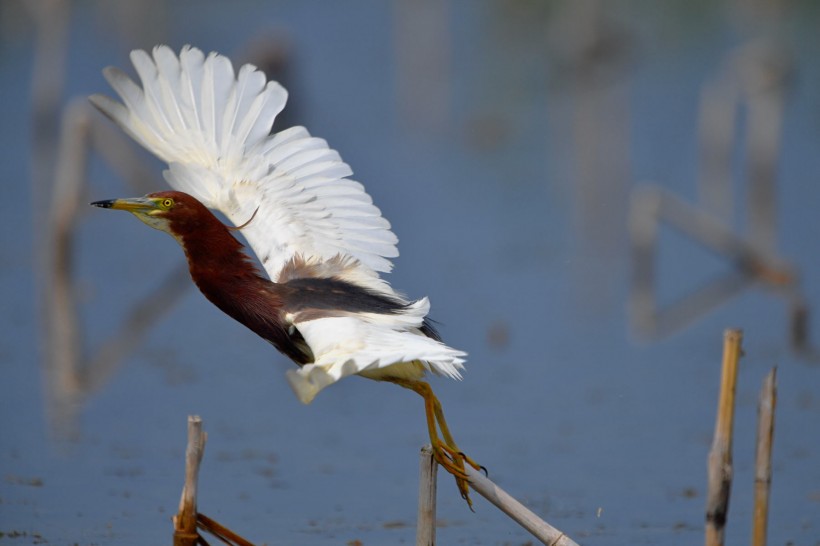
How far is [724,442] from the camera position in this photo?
4.94m

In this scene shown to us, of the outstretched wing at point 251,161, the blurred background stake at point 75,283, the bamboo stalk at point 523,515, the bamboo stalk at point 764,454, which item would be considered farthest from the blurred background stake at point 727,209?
the bamboo stalk at point 523,515

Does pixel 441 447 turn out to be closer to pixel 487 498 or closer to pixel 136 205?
pixel 487 498

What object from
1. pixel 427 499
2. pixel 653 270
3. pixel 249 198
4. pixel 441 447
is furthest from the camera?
pixel 653 270

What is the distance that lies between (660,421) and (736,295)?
2446 mm

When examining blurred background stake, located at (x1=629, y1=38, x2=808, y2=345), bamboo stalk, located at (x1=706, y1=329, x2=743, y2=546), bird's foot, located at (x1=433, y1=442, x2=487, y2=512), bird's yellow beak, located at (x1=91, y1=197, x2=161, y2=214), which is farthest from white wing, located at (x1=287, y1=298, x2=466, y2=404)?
blurred background stake, located at (x1=629, y1=38, x2=808, y2=345)

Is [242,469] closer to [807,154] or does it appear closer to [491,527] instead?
[491,527]

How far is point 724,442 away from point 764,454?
1.49ft

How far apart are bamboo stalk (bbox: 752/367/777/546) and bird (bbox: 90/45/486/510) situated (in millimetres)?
1165

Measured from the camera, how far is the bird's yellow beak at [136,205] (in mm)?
4988

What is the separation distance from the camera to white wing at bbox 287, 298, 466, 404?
409 cm

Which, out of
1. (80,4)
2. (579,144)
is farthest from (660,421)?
(80,4)

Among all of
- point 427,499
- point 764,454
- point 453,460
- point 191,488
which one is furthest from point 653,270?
point 191,488

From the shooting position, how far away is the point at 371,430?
759cm

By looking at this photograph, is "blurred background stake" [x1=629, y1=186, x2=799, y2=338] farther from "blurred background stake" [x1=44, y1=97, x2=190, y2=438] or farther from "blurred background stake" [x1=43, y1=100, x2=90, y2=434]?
"blurred background stake" [x1=43, y1=100, x2=90, y2=434]
